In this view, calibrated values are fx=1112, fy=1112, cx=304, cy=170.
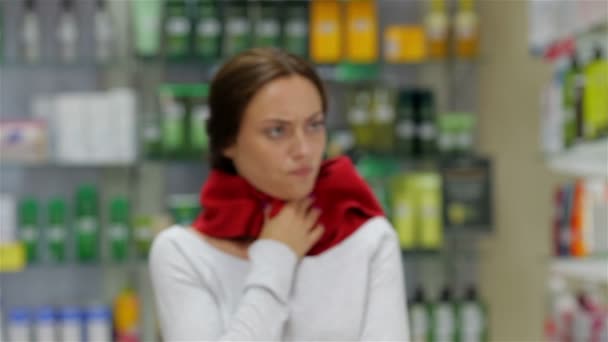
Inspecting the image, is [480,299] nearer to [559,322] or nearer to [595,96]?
[559,322]

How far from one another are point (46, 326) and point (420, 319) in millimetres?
1827

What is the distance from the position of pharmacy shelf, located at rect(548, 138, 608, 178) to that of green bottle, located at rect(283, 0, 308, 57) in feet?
4.72

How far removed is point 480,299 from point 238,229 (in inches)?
162

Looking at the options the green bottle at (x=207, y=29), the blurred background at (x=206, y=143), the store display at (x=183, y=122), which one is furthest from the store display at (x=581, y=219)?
the green bottle at (x=207, y=29)

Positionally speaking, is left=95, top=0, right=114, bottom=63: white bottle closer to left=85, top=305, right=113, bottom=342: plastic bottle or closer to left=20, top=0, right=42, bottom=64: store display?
left=20, top=0, right=42, bottom=64: store display

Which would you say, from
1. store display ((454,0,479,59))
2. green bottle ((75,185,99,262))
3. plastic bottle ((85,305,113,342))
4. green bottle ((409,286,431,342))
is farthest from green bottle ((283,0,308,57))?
plastic bottle ((85,305,113,342))

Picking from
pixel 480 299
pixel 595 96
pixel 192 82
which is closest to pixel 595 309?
pixel 595 96

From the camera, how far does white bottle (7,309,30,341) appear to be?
5.34 metres

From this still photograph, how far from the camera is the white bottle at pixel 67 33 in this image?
Result: 563 centimetres

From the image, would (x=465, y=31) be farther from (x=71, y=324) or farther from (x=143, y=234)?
(x=71, y=324)

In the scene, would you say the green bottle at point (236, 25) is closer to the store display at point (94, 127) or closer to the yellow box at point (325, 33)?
the yellow box at point (325, 33)

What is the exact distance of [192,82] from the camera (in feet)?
19.4

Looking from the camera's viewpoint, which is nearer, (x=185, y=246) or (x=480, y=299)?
(x=185, y=246)

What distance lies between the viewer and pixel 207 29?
561 cm
